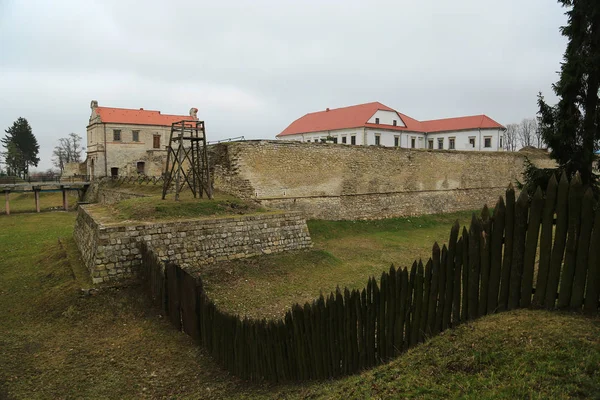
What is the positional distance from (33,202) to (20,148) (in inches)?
1029

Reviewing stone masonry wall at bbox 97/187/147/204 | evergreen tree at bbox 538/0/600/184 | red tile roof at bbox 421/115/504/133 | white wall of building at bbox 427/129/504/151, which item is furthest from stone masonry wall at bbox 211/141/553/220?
red tile roof at bbox 421/115/504/133

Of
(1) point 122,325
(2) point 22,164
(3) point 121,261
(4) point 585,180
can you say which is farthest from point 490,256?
(2) point 22,164

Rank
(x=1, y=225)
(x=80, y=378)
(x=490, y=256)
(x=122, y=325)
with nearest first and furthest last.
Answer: (x=490, y=256), (x=80, y=378), (x=122, y=325), (x=1, y=225)

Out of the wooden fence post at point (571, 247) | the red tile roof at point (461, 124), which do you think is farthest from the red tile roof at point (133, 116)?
the wooden fence post at point (571, 247)

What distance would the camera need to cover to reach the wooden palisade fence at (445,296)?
3627mm

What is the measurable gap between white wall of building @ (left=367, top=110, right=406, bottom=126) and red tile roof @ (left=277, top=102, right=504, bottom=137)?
0.30m

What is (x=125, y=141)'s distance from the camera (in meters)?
34.1

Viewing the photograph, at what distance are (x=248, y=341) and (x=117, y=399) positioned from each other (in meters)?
1.91

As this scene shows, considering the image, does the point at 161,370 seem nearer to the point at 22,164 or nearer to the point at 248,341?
the point at 248,341

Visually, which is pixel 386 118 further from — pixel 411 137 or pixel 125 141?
pixel 125 141

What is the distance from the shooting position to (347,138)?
3453cm

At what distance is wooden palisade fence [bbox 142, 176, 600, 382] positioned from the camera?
11.9ft

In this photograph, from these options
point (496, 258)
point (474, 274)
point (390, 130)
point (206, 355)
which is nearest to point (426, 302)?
point (474, 274)

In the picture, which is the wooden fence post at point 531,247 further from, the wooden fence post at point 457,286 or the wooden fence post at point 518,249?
the wooden fence post at point 457,286
